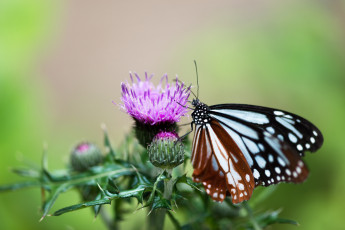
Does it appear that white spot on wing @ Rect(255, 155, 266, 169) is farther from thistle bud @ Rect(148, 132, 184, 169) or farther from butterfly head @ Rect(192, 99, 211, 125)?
thistle bud @ Rect(148, 132, 184, 169)

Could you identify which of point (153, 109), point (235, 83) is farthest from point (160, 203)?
point (235, 83)

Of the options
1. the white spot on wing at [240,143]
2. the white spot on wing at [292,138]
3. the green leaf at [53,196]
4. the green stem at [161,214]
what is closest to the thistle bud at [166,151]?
the green stem at [161,214]

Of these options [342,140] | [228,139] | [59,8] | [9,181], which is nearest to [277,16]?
[342,140]

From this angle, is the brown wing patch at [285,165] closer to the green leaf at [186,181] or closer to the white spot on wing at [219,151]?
the white spot on wing at [219,151]

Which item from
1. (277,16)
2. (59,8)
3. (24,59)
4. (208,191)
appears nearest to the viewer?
(208,191)

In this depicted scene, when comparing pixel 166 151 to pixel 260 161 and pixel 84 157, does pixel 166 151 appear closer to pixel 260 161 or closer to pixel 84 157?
pixel 260 161

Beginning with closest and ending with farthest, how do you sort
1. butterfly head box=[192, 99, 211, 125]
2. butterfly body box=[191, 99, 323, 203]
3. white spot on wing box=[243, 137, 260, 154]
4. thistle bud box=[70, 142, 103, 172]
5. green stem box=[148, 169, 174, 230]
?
green stem box=[148, 169, 174, 230]
butterfly body box=[191, 99, 323, 203]
white spot on wing box=[243, 137, 260, 154]
butterfly head box=[192, 99, 211, 125]
thistle bud box=[70, 142, 103, 172]

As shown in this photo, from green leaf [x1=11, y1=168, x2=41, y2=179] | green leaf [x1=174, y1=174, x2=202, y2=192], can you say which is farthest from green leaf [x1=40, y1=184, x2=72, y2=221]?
green leaf [x1=174, y1=174, x2=202, y2=192]

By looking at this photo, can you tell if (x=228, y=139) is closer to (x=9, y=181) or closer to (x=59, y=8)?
(x=9, y=181)
